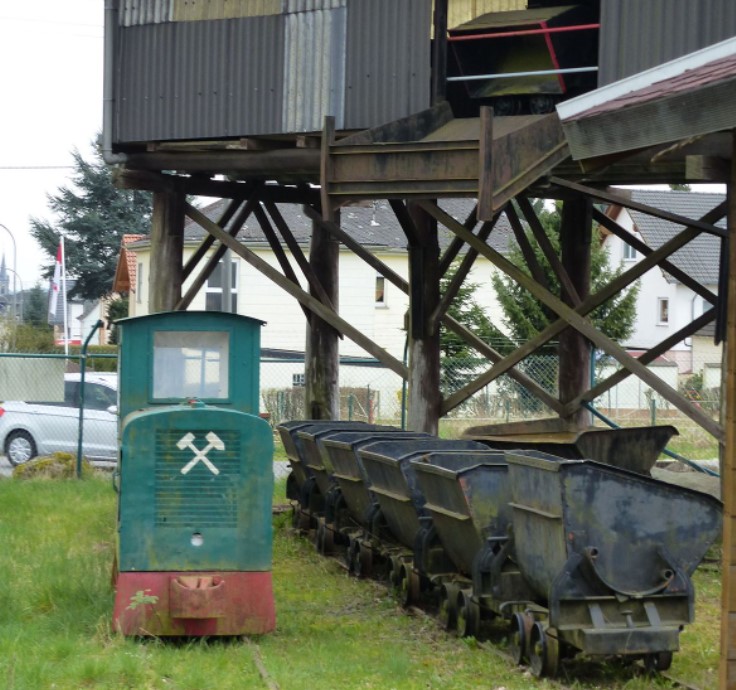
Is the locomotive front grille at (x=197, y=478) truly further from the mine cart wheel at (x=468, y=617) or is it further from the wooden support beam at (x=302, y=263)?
the wooden support beam at (x=302, y=263)

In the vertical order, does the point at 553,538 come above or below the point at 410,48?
below

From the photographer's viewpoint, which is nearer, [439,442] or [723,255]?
[439,442]

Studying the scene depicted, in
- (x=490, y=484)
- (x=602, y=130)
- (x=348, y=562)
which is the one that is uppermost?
(x=602, y=130)

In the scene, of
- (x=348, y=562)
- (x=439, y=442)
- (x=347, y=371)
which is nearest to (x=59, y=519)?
(x=348, y=562)

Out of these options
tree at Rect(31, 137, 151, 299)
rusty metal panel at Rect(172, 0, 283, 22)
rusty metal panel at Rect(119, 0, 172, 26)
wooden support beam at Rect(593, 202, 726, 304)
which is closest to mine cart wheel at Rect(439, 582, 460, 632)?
wooden support beam at Rect(593, 202, 726, 304)

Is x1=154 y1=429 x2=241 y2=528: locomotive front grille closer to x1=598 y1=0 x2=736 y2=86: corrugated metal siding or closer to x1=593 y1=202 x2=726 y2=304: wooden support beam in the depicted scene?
x1=598 y1=0 x2=736 y2=86: corrugated metal siding

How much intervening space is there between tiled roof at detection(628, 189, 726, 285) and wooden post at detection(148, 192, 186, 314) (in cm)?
3736

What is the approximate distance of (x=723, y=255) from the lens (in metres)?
15.8

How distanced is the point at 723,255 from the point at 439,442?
4844mm

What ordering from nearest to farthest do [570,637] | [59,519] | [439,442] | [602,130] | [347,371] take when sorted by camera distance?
[602,130] → [570,637] → [439,442] → [59,519] → [347,371]

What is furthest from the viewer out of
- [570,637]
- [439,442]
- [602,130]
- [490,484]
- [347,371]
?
A: [347,371]

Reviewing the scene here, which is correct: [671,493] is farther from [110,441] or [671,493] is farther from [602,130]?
[110,441]

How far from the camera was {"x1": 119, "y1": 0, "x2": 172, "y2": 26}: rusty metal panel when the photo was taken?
1612cm

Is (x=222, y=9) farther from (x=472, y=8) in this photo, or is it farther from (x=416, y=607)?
(x=416, y=607)
